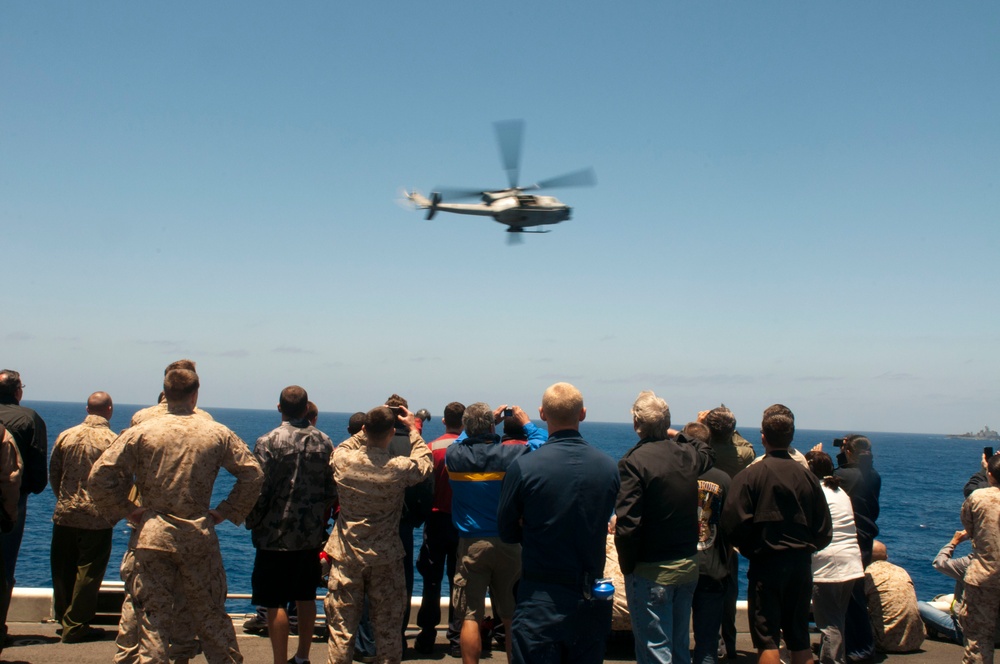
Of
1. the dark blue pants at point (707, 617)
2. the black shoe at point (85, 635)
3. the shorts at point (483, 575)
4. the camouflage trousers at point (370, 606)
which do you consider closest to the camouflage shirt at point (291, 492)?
the camouflage trousers at point (370, 606)

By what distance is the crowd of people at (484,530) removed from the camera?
4305 mm

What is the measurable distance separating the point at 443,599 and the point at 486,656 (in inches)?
41.9

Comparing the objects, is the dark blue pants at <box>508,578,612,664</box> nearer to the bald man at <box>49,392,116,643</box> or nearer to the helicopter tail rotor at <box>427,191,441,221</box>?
the bald man at <box>49,392,116,643</box>

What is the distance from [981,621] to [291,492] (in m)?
5.11

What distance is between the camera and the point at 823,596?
6.05 meters

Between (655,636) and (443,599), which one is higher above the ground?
(655,636)

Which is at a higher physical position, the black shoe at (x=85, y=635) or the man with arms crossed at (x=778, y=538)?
the man with arms crossed at (x=778, y=538)

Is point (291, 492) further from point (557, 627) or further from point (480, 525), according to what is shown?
point (557, 627)

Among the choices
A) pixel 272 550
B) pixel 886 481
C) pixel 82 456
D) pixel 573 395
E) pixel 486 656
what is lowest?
pixel 886 481

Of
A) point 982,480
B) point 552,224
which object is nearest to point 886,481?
point 552,224

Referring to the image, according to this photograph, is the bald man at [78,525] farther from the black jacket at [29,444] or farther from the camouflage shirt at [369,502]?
the camouflage shirt at [369,502]

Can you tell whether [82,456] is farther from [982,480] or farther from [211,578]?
[982,480]

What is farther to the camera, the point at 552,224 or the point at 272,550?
the point at 552,224

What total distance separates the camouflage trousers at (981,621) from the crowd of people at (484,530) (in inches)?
0.6
